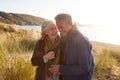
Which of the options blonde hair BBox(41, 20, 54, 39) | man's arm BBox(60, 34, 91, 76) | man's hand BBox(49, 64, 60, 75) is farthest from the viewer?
blonde hair BBox(41, 20, 54, 39)

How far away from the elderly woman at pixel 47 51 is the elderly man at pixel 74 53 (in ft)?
0.62

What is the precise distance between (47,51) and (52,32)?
10.7 inches

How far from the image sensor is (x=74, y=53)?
333 cm

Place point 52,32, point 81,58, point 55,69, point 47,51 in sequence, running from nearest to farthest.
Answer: point 81,58 → point 55,69 → point 52,32 → point 47,51

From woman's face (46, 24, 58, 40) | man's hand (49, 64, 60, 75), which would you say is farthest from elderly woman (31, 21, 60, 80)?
man's hand (49, 64, 60, 75)

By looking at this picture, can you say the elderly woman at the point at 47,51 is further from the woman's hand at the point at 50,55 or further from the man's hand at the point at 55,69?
the man's hand at the point at 55,69

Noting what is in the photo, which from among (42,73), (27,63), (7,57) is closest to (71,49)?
(42,73)

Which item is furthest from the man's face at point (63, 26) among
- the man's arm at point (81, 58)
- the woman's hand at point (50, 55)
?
the woman's hand at point (50, 55)

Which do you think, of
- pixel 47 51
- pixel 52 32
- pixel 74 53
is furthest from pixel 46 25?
pixel 74 53

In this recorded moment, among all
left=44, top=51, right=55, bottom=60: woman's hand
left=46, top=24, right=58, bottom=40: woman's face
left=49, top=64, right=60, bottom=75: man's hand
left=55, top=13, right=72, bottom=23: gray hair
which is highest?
left=55, top=13, right=72, bottom=23: gray hair

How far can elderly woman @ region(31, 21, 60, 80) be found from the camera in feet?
11.7

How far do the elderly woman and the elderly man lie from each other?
19cm

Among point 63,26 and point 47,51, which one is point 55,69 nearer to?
point 47,51

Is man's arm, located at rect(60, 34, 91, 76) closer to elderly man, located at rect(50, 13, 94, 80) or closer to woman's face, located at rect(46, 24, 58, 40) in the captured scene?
elderly man, located at rect(50, 13, 94, 80)
